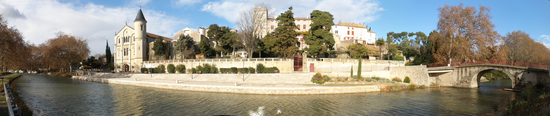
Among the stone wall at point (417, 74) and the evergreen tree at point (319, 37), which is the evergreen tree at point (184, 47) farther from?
the stone wall at point (417, 74)

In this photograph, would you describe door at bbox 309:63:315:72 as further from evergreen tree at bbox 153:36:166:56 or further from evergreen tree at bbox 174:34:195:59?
evergreen tree at bbox 153:36:166:56

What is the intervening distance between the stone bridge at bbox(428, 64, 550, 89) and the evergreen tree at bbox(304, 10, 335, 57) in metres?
14.4

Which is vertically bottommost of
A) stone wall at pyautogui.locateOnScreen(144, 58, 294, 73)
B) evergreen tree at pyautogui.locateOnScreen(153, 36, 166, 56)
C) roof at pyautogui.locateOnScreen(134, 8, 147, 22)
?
stone wall at pyautogui.locateOnScreen(144, 58, 294, 73)

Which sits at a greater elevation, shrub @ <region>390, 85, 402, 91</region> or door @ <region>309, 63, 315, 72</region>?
door @ <region>309, 63, 315, 72</region>

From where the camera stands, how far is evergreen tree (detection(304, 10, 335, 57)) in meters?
37.6

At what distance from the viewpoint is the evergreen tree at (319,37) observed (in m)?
37.6

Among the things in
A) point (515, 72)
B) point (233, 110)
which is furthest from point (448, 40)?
point (233, 110)

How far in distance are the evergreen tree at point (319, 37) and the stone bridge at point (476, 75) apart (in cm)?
1435

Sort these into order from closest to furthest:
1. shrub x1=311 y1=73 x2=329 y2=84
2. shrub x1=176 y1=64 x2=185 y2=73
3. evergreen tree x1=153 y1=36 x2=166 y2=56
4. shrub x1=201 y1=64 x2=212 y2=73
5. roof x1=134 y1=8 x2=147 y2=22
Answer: shrub x1=311 y1=73 x2=329 y2=84 → shrub x1=201 y1=64 x2=212 y2=73 → shrub x1=176 y1=64 x2=185 y2=73 → evergreen tree x1=153 y1=36 x2=166 y2=56 → roof x1=134 y1=8 x2=147 y2=22

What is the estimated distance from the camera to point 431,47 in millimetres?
40062

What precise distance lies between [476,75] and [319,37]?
2071 centimetres

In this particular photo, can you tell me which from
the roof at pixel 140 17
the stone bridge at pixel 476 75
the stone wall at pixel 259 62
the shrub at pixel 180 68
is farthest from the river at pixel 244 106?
the roof at pixel 140 17

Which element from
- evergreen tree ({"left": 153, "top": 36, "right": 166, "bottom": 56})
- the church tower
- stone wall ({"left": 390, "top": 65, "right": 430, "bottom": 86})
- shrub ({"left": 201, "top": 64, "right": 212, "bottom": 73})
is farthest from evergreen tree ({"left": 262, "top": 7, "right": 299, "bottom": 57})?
the church tower

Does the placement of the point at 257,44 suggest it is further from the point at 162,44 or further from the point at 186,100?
the point at 186,100
